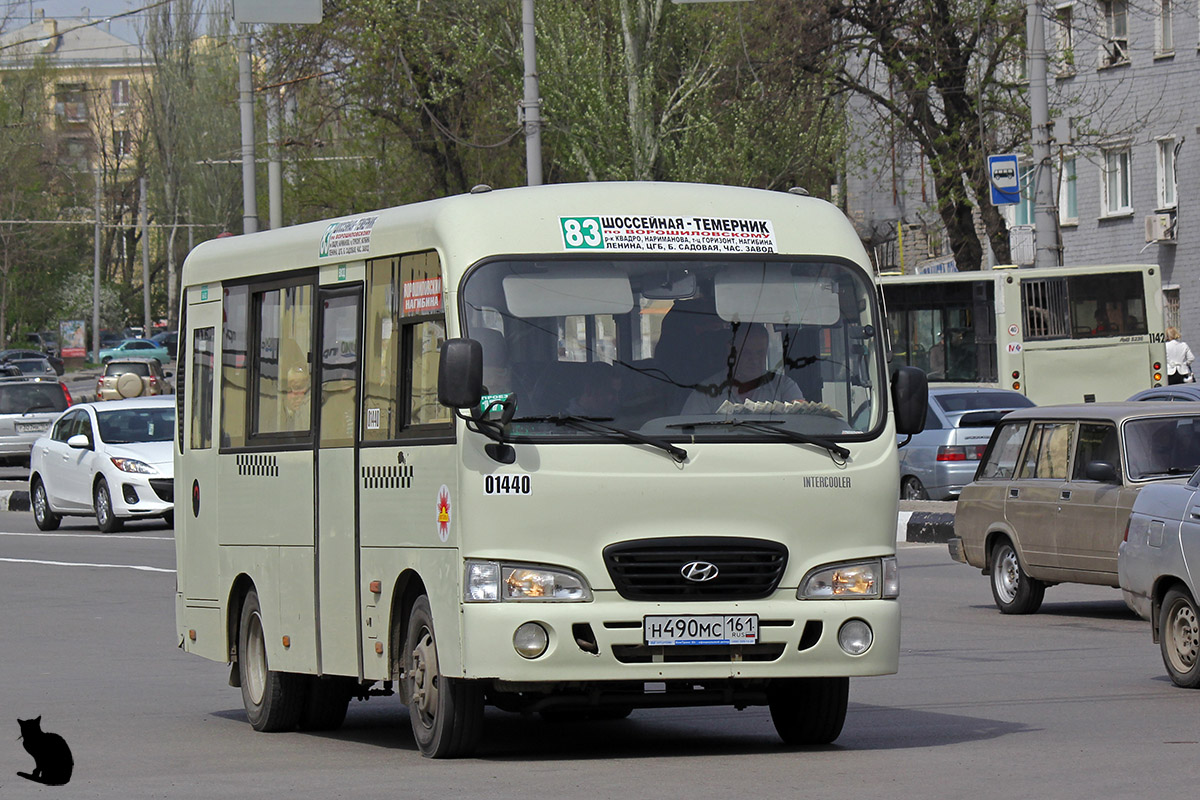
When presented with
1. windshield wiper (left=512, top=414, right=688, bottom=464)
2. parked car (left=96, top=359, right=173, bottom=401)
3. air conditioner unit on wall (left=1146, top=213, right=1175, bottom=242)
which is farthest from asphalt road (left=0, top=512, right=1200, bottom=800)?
parked car (left=96, top=359, right=173, bottom=401)

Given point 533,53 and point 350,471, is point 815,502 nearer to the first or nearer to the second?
point 350,471

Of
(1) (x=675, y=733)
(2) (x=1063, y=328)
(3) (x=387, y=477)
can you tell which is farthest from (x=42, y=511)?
(3) (x=387, y=477)

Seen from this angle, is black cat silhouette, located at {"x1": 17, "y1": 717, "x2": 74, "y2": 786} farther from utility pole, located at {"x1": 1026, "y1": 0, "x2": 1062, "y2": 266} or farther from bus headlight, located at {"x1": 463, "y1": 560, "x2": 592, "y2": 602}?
utility pole, located at {"x1": 1026, "y1": 0, "x2": 1062, "y2": 266}

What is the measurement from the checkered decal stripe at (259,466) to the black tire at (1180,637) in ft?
16.0

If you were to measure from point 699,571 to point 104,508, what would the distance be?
20.2 metres

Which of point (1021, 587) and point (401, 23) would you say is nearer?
point (1021, 587)

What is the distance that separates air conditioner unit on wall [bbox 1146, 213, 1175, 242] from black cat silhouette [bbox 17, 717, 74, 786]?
4130 cm

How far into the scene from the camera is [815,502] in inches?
365

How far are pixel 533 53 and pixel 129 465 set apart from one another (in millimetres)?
9779

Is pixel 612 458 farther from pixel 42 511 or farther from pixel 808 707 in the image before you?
pixel 42 511

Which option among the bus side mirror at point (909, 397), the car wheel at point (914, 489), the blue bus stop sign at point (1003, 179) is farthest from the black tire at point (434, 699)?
the blue bus stop sign at point (1003, 179)

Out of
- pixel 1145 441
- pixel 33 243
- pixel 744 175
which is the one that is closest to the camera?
pixel 1145 441

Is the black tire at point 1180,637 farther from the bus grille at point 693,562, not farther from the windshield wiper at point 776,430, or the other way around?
the bus grille at point 693,562

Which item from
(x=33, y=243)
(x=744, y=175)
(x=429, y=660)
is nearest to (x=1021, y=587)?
(x=429, y=660)
